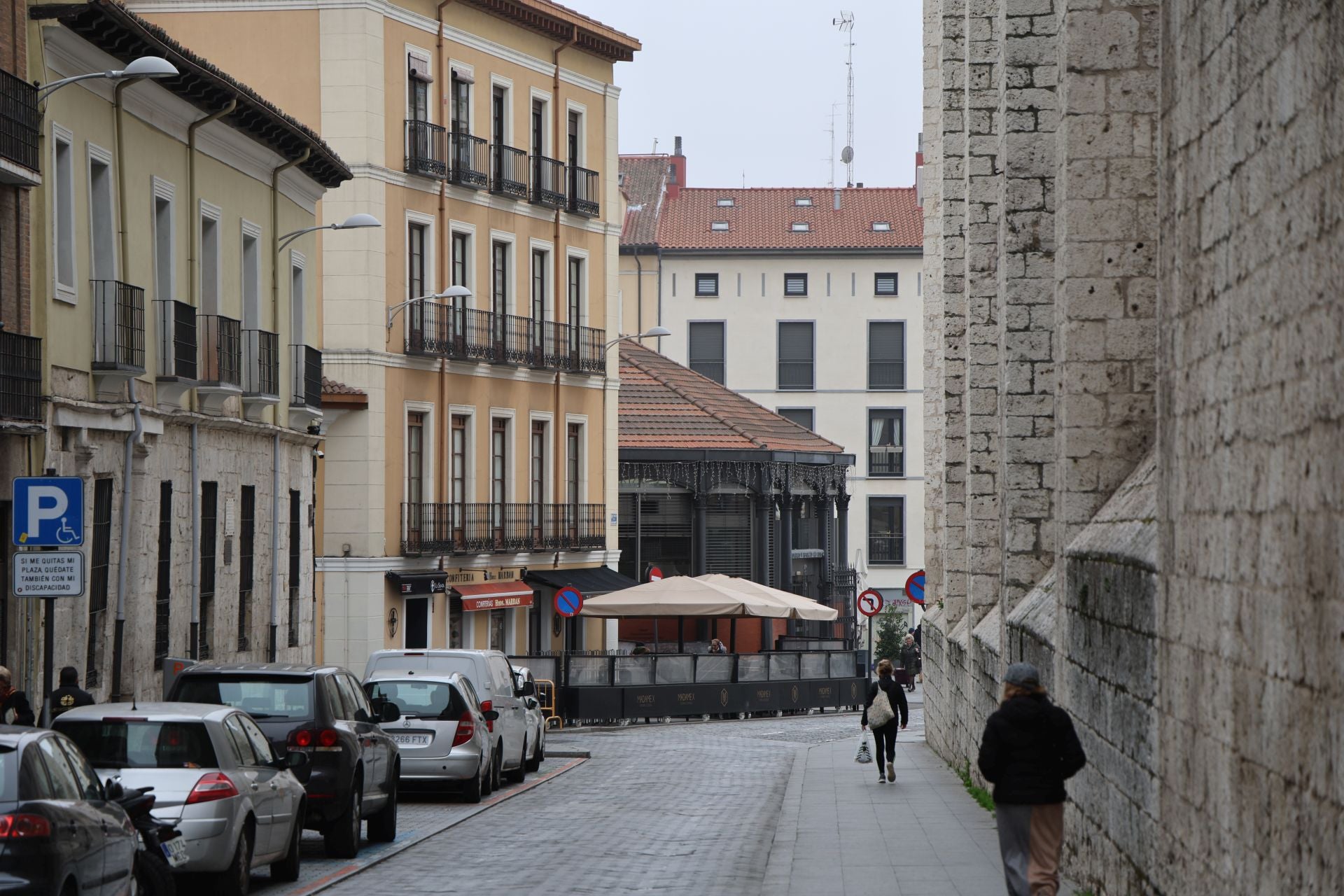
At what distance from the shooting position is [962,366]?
90.1 feet

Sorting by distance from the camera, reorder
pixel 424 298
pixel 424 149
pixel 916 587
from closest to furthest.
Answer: pixel 916 587 < pixel 424 298 < pixel 424 149

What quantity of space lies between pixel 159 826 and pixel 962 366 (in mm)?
16331

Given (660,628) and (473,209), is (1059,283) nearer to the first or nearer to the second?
(473,209)

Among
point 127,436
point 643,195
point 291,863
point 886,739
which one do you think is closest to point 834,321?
point 643,195

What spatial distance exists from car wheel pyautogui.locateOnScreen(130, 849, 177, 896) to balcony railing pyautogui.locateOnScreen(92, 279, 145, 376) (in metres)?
12.6

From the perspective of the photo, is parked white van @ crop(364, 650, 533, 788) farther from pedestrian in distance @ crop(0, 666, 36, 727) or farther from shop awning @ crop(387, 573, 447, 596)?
shop awning @ crop(387, 573, 447, 596)

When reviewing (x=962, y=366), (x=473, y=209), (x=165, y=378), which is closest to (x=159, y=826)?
(x=165, y=378)

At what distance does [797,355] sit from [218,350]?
53057 mm

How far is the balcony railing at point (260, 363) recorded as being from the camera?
30.6 meters

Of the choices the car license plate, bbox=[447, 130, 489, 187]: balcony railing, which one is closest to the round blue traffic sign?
bbox=[447, 130, 489, 187]: balcony railing

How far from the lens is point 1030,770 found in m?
11.4

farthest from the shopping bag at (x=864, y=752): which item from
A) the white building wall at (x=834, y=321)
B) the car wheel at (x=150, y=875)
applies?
the white building wall at (x=834, y=321)

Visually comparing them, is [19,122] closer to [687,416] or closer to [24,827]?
[24,827]

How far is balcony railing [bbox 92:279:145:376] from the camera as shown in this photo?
960 inches
